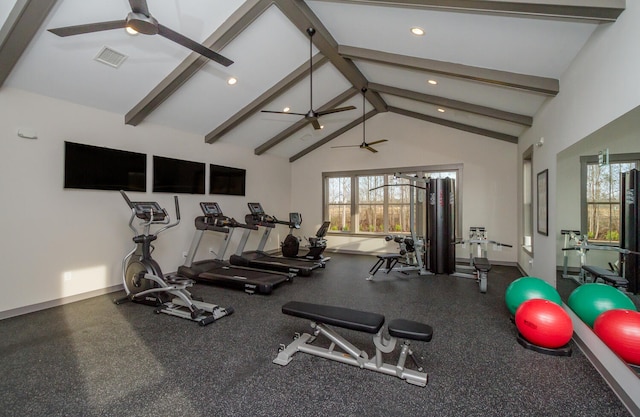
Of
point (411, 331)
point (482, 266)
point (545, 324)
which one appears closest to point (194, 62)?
point (411, 331)

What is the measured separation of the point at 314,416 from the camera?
6.15 ft

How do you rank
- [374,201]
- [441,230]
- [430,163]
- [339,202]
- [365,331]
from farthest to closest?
[339,202] → [374,201] → [430,163] → [441,230] → [365,331]

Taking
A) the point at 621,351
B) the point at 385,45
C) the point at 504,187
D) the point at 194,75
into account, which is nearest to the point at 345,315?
the point at 621,351

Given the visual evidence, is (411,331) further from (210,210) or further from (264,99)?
(264,99)

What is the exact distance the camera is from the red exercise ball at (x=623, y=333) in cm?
211

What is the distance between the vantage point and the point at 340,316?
2438 mm

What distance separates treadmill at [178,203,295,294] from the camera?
455 centimetres

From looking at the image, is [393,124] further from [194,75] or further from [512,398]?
[512,398]

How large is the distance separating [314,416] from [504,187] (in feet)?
20.9

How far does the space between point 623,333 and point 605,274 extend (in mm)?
745

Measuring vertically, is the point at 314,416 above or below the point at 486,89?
below

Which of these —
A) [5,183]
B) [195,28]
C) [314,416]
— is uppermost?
[195,28]

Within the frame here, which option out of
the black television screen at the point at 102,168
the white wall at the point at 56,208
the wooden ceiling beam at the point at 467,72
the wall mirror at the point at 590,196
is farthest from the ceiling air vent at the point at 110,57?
the wall mirror at the point at 590,196

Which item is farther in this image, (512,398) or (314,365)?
(314,365)
